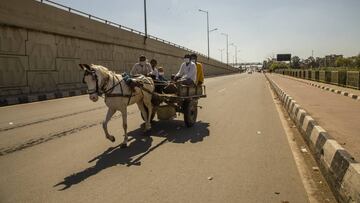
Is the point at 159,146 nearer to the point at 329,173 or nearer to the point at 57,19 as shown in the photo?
the point at 329,173

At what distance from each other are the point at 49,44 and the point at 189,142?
18310mm

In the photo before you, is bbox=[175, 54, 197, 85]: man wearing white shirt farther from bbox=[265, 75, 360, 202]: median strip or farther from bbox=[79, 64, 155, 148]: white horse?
bbox=[265, 75, 360, 202]: median strip

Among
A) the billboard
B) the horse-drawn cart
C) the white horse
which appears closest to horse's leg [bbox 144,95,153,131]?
the white horse

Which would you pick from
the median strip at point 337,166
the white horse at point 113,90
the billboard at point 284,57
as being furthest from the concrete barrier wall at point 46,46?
the billboard at point 284,57

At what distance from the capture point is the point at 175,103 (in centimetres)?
1018

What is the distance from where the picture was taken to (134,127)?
10258 mm

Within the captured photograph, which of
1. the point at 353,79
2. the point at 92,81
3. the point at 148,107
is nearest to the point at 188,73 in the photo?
the point at 148,107

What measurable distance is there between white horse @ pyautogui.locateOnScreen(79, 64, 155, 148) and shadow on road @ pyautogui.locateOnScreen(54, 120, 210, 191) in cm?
39

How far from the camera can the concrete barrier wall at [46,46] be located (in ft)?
65.2

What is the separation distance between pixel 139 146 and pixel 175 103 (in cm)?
261

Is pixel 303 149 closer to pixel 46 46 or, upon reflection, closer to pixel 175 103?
pixel 175 103

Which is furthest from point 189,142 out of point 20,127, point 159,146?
point 20,127

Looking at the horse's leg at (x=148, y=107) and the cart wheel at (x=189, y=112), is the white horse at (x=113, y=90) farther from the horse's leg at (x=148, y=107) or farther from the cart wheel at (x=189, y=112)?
the cart wheel at (x=189, y=112)

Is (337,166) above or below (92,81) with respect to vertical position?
below
